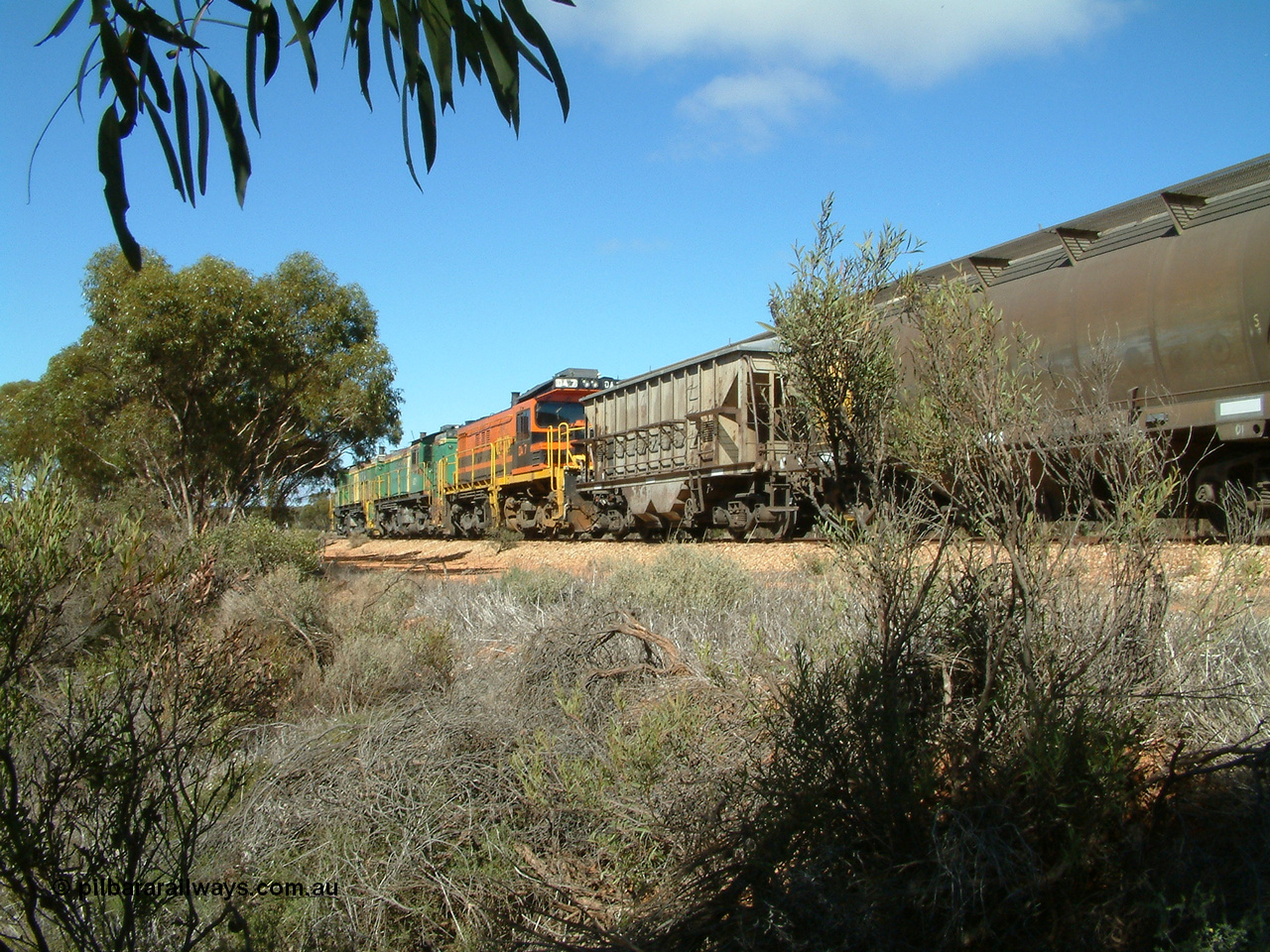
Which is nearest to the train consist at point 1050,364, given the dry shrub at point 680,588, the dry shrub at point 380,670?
the dry shrub at point 680,588

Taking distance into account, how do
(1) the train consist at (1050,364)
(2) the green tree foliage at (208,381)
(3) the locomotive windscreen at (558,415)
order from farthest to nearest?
(3) the locomotive windscreen at (558,415) → (2) the green tree foliage at (208,381) → (1) the train consist at (1050,364)

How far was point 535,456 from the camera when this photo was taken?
904 inches

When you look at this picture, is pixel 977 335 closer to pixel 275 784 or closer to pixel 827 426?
pixel 827 426

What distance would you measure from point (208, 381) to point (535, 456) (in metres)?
8.87

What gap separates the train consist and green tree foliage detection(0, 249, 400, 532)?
519cm

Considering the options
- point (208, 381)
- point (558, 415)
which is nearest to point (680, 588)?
point (208, 381)

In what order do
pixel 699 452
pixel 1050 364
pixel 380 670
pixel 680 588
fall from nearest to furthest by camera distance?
pixel 380 670 → pixel 680 588 → pixel 1050 364 → pixel 699 452

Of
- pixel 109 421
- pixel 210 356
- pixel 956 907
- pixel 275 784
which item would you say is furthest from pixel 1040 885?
pixel 109 421

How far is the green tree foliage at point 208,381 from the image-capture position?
50.4ft

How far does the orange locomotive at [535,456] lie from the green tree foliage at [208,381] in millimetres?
4344

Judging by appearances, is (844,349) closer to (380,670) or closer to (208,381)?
(380,670)

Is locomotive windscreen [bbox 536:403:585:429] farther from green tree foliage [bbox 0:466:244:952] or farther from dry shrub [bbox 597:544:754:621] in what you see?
green tree foliage [bbox 0:466:244:952]

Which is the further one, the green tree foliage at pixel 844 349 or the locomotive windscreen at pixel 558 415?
the locomotive windscreen at pixel 558 415

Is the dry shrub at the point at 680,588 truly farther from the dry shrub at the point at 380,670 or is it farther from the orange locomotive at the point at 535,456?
the orange locomotive at the point at 535,456
